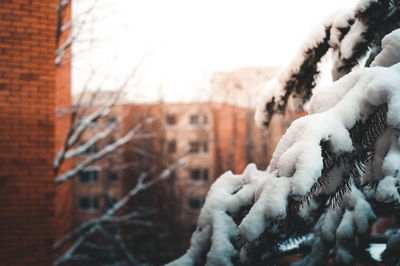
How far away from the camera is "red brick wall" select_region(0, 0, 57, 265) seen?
430cm

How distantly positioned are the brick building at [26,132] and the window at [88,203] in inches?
1168

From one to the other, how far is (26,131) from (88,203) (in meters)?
30.6

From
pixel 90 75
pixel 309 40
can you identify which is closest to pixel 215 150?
pixel 90 75

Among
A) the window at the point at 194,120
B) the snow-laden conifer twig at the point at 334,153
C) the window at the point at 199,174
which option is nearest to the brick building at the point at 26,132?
the snow-laden conifer twig at the point at 334,153

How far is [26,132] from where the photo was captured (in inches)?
173

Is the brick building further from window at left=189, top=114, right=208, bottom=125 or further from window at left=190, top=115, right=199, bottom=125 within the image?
window at left=190, top=115, right=199, bottom=125

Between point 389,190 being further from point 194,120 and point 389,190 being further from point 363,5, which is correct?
point 194,120

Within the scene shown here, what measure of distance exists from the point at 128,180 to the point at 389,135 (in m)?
32.9

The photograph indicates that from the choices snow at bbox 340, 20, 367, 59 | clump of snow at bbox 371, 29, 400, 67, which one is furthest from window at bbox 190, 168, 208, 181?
clump of snow at bbox 371, 29, 400, 67

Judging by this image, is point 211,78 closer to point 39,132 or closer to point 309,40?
point 39,132

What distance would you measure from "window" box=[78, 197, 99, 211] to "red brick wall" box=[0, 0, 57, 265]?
97.3 ft

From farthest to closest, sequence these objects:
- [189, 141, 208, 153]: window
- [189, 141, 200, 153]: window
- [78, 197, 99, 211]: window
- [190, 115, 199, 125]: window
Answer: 1. [78, 197, 99, 211]: window
2. [189, 141, 200, 153]: window
3. [189, 141, 208, 153]: window
4. [190, 115, 199, 125]: window

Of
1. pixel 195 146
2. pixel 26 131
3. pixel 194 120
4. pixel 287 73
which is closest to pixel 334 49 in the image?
pixel 287 73

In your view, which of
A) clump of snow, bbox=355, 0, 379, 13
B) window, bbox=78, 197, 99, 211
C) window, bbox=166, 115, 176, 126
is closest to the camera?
clump of snow, bbox=355, 0, 379, 13
